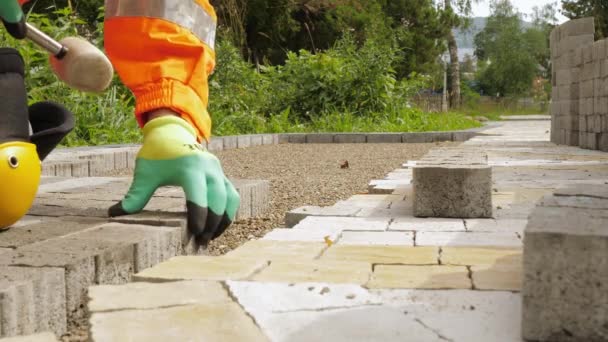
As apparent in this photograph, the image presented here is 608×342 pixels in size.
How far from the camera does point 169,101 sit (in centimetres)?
236

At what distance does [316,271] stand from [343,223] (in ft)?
2.89

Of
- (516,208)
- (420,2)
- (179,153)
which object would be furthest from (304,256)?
(420,2)

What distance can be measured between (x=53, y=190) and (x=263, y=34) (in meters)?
12.8

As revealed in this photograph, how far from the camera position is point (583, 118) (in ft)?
24.3

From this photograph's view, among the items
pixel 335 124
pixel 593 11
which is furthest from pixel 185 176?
pixel 593 11

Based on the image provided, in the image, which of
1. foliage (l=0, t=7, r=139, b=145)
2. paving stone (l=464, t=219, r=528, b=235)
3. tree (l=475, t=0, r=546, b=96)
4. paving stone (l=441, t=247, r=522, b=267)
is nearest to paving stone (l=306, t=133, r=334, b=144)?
foliage (l=0, t=7, r=139, b=145)

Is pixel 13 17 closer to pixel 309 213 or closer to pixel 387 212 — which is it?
pixel 309 213

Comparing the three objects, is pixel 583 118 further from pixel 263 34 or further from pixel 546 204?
pixel 263 34

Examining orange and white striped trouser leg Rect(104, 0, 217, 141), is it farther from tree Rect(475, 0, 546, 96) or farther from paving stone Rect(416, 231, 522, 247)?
tree Rect(475, 0, 546, 96)

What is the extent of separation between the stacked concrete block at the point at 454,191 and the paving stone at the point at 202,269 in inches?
41.9

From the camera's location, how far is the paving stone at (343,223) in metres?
2.51

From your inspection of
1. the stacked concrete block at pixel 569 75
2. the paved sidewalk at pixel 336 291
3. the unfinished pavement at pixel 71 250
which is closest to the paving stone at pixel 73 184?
the unfinished pavement at pixel 71 250

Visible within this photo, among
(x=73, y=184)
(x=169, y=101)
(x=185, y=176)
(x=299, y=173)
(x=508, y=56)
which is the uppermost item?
(x=508, y=56)

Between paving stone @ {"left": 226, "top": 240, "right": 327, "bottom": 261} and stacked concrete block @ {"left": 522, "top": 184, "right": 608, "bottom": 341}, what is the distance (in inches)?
30.4
